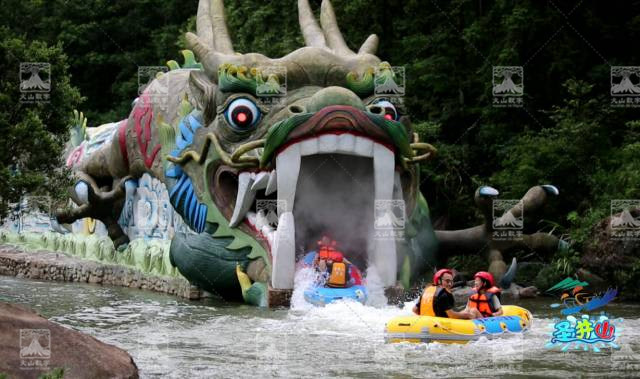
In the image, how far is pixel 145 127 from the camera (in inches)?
738

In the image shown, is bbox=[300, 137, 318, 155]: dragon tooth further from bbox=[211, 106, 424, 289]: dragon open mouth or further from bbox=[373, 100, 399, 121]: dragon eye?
bbox=[373, 100, 399, 121]: dragon eye

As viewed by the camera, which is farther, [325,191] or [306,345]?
[325,191]

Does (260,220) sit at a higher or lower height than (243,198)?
lower

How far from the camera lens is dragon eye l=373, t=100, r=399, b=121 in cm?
1568

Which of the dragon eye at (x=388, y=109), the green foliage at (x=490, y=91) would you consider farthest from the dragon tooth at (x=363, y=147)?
the green foliage at (x=490, y=91)

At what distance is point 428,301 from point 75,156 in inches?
498

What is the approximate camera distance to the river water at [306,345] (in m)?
10.1

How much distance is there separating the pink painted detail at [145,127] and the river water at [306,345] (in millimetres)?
3301

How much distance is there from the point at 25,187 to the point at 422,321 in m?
5.30

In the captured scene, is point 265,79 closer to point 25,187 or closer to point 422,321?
point 25,187

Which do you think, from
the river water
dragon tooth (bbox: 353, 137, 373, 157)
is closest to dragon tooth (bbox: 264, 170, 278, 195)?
dragon tooth (bbox: 353, 137, 373, 157)

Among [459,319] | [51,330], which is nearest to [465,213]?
[459,319]

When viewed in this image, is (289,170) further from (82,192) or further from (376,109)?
(82,192)

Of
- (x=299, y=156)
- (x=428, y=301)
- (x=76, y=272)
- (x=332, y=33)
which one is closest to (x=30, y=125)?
(x=299, y=156)
